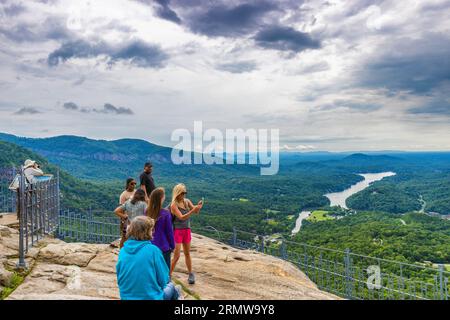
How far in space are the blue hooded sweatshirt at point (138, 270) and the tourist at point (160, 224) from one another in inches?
62.2

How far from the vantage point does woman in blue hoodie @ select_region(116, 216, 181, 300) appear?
3.86 meters

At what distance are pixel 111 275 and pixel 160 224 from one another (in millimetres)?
2471

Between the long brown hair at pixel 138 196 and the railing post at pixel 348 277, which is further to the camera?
the railing post at pixel 348 277

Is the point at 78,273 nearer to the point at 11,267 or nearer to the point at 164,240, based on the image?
the point at 11,267

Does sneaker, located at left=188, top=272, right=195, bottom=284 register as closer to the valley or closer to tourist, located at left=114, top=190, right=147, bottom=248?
tourist, located at left=114, top=190, right=147, bottom=248

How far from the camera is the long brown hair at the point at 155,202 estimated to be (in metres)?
5.50

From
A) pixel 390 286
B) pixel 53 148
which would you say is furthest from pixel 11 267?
pixel 53 148

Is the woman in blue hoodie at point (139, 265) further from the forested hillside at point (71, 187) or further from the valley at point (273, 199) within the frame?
the forested hillside at point (71, 187)

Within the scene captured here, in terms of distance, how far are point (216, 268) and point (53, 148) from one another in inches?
7276

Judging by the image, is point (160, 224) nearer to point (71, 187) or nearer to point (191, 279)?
point (191, 279)

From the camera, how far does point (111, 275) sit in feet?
24.2

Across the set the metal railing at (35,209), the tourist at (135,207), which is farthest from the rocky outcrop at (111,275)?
the tourist at (135,207)

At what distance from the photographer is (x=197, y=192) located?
342 feet
